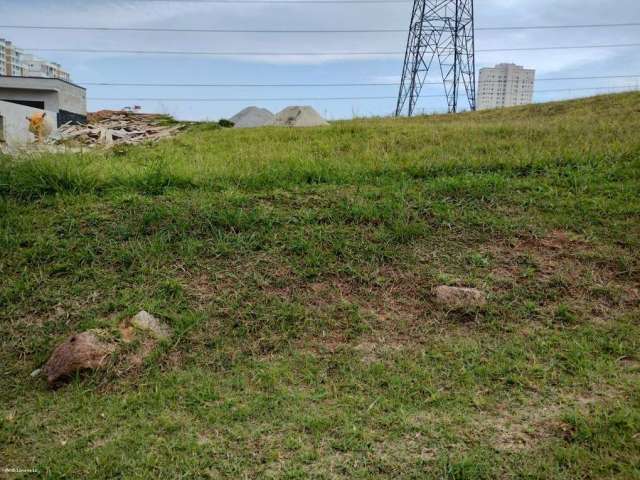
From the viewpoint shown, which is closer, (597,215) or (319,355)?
(319,355)

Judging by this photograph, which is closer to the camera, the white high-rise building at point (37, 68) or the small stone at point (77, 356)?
the small stone at point (77, 356)

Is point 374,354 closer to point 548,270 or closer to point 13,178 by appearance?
point 548,270

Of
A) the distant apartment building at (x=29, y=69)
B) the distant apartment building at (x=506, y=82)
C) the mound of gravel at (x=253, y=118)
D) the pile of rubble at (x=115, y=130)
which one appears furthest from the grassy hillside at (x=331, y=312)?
the distant apartment building at (x=506, y=82)

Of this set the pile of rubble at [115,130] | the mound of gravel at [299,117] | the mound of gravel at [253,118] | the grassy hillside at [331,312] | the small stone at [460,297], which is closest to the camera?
the grassy hillside at [331,312]

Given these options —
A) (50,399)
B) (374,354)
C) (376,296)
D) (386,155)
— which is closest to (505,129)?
(386,155)

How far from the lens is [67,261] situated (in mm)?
4191

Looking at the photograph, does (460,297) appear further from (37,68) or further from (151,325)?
(37,68)

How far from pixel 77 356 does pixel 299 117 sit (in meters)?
11.3

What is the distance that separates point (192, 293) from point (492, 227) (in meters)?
2.62

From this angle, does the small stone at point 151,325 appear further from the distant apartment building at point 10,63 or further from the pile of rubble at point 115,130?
the distant apartment building at point 10,63

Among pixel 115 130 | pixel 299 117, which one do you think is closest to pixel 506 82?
pixel 299 117

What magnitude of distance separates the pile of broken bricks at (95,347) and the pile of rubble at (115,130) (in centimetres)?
620

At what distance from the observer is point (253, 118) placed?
15.5m

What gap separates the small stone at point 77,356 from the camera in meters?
3.13
